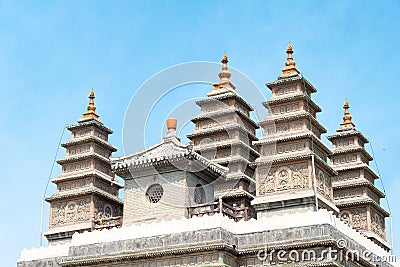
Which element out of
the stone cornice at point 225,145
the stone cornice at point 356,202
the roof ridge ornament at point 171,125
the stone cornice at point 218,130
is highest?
the stone cornice at point 218,130

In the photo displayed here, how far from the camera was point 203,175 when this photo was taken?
125 ft

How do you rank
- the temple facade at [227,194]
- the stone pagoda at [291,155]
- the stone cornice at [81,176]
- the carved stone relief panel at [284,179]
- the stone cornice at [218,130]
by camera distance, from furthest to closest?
the stone cornice at [81,176] → the stone cornice at [218,130] → the carved stone relief panel at [284,179] → the stone pagoda at [291,155] → the temple facade at [227,194]

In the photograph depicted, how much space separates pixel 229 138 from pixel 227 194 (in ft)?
13.6

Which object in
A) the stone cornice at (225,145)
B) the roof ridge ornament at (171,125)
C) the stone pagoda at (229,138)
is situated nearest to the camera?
the roof ridge ornament at (171,125)

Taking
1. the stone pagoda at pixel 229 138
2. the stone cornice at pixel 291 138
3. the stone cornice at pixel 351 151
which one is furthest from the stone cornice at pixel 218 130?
the stone cornice at pixel 351 151

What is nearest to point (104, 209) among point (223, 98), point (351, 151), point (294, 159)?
point (223, 98)

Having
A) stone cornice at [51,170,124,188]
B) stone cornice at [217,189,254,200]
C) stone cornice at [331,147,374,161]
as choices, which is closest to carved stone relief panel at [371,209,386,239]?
stone cornice at [331,147,374,161]

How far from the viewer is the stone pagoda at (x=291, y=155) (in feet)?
129

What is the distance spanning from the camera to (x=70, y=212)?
46156mm

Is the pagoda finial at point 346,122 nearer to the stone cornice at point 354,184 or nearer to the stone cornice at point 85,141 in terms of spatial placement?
the stone cornice at point 354,184

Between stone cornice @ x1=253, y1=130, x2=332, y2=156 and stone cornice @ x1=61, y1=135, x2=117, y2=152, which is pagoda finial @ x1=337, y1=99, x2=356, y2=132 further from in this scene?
stone cornice @ x1=61, y1=135, x2=117, y2=152

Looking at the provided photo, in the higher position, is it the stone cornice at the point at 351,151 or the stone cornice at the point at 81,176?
the stone cornice at the point at 351,151

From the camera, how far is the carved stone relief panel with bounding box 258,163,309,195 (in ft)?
130

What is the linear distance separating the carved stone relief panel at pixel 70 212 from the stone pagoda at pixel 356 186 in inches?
655
